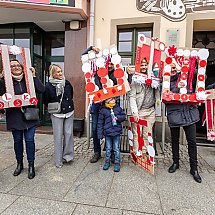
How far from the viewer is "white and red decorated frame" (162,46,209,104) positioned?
9.93ft

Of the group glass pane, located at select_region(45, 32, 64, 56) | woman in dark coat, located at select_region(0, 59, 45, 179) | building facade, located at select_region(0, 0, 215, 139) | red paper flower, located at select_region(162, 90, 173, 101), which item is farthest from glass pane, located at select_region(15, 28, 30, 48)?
red paper flower, located at select_region(162, 90, 173, 101)

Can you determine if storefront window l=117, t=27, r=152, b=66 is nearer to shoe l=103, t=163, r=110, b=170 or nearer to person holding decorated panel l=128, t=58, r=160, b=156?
person holding decorated panel l=128, t=58, r=160, b=156

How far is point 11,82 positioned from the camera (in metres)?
2.91

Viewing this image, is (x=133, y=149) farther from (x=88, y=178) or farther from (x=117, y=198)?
(x=117, y=198)

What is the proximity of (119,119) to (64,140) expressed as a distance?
40.4 inches

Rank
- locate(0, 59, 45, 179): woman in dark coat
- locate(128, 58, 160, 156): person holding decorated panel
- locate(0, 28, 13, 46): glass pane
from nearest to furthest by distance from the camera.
A: 1. locate(0, 59, 45, 179): woman in dark coat
2. locate(128, 58, 160, 156): person holding decorated panel
3. locate(0, 28, 13, 46): glass pane

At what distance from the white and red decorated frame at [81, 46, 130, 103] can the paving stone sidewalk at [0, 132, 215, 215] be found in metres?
1.20

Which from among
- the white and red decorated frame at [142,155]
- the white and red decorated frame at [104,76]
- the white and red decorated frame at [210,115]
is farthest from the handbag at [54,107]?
the white and red decorated frame at [210,115]

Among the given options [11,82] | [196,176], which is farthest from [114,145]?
[11,82]

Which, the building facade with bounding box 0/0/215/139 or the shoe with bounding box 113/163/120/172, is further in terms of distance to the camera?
the building facade with bounding box 0/0/215/139

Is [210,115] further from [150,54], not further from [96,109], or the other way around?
[96,109]

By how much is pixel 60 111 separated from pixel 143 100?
1.36 meters

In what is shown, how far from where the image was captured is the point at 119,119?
3301 millimetres

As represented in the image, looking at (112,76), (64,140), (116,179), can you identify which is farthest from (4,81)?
(116,179)
